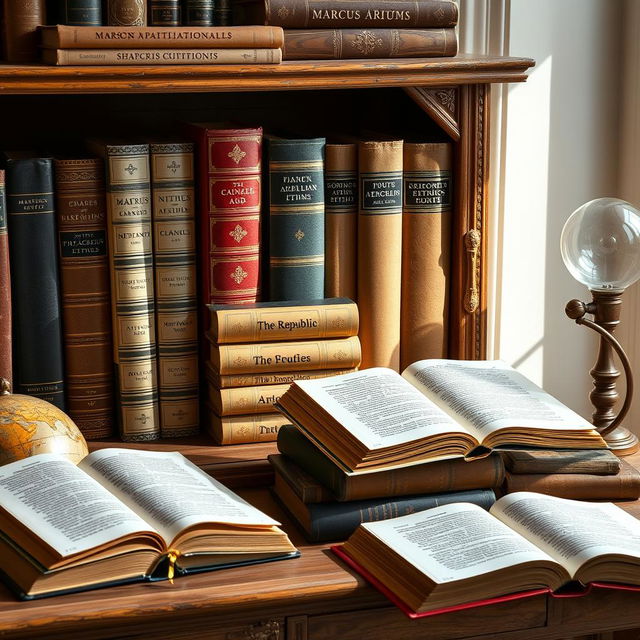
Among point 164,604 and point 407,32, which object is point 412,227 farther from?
point 164,604

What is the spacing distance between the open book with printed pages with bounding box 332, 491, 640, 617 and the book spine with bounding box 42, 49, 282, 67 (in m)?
0.67

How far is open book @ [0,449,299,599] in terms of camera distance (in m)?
1.20

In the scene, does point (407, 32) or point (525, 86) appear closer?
point (407, 32)

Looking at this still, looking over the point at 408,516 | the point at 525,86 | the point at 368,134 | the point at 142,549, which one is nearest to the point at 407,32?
the point at 368,134

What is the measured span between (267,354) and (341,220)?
0.81 ft

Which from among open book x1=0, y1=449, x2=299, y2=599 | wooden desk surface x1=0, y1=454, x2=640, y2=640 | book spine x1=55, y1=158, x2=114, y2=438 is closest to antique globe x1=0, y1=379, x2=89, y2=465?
open book x1=0, y1=449, x2=299, y2=599

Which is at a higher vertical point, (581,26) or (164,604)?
(581,26)

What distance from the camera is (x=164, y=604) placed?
3.89 feet

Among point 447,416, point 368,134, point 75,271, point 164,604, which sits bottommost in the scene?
point 164,604

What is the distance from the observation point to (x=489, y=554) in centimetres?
123

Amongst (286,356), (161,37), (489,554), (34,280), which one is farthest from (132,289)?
(489,554)

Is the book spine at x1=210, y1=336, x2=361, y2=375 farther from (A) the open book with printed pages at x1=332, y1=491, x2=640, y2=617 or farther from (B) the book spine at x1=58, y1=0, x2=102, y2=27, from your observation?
(B) the book spine at x1=58, y1=0, x2=102, y2=27

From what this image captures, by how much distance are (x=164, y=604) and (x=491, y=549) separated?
38cm

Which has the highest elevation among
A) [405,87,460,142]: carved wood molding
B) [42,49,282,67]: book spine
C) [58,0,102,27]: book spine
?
[58,0,102,27]: book spine
